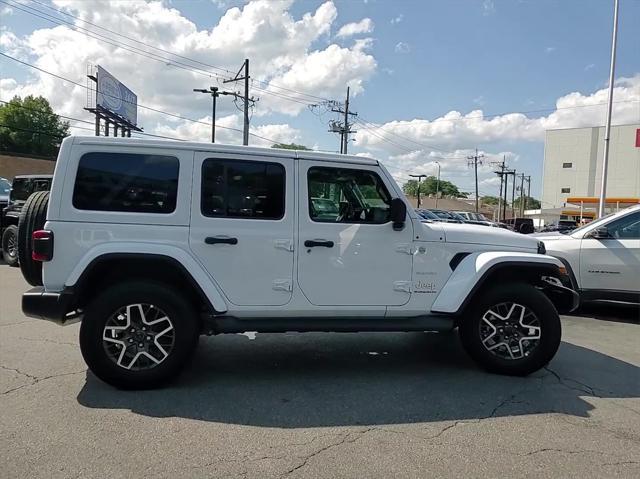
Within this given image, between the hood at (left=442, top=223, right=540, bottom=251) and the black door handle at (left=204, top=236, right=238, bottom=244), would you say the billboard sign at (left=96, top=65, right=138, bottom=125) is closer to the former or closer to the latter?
the black door handle at (left=204, top=236, right=238, bottom=244)

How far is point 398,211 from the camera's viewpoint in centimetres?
442

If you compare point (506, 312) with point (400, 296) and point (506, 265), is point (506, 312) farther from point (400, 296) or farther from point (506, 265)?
point (400, 296)

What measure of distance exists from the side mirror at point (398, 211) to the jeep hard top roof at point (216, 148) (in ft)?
1.53

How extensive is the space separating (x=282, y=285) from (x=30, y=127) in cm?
8173

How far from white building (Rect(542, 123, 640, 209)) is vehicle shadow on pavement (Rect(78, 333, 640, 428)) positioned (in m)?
62.7

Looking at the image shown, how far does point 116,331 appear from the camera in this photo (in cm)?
410

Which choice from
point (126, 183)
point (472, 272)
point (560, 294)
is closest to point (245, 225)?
point (126, 183)

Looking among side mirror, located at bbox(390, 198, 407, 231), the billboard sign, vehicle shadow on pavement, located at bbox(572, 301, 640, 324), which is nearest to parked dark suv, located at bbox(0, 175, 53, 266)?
side mirror, located at bbox(390, 198, 407, 231)

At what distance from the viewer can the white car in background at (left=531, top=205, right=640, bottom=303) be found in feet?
23.1

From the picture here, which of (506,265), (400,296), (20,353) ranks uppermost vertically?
(506,265)

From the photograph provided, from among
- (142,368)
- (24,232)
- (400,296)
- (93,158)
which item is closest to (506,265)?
(400,296)

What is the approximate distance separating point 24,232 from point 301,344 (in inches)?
119

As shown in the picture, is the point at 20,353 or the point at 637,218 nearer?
the point at 20,353

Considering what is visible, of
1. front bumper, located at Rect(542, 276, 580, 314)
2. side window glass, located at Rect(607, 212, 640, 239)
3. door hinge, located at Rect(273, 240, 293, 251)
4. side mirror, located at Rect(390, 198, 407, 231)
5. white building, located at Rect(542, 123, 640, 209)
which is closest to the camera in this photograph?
door hinge, located at Rect(273, 240, 293, 251)
